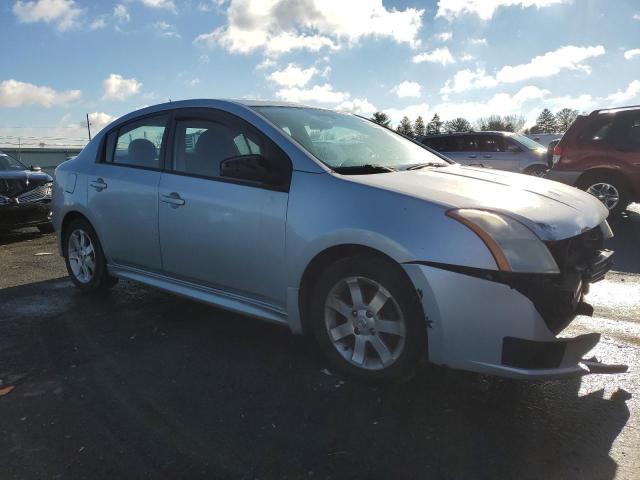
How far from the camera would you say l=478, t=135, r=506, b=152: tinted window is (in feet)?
42.0

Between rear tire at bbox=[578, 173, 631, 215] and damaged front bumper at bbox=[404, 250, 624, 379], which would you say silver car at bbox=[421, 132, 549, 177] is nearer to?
rear tire at bbox=[578, 173, 631, 215]

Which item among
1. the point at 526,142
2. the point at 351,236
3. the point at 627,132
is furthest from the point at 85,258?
the point at 526,142

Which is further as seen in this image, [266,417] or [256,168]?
[256,168]

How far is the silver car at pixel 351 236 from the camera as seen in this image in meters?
2.52

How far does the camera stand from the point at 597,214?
3193 mm

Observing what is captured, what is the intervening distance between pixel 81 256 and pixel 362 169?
307 cm

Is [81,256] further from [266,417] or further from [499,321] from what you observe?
[499,321]

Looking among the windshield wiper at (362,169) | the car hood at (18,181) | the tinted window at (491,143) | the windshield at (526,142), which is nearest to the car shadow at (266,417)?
the windshield wiper at (362,169)

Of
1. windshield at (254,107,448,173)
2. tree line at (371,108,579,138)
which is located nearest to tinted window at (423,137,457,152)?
windshield at (254,107,448,173)

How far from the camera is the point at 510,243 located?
8.19 feet

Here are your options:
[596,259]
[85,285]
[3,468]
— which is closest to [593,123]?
[596,259]

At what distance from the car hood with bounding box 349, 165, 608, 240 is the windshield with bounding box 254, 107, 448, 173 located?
290 mm

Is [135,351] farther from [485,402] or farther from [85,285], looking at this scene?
[485,402]

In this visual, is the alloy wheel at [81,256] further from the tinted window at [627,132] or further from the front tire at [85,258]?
the tinted window at [627,132]
